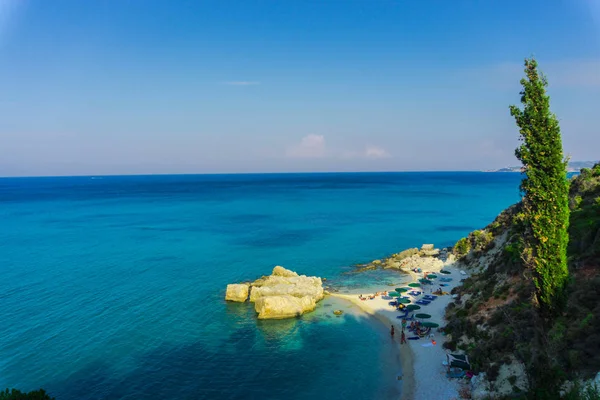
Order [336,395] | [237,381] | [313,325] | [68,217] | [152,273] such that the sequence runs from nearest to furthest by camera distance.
→ [336,395]
[237,381]
[313,325]
[152,273]
[68,217]

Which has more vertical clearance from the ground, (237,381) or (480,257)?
(480,257)

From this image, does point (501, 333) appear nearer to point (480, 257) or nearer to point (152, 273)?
point (480, 257)

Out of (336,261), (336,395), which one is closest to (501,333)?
(336,395)

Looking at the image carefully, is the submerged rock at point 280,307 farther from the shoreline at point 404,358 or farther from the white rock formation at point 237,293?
the shoreline at point 404,358

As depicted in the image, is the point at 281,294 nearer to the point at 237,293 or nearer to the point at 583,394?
the point at 237,293

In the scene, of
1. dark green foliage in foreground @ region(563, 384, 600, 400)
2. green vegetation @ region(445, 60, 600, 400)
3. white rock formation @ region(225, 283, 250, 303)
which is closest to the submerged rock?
white rock formation @ region(225, 283, 250, 303)

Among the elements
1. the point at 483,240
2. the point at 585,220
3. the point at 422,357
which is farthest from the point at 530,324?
the point at 483,240
